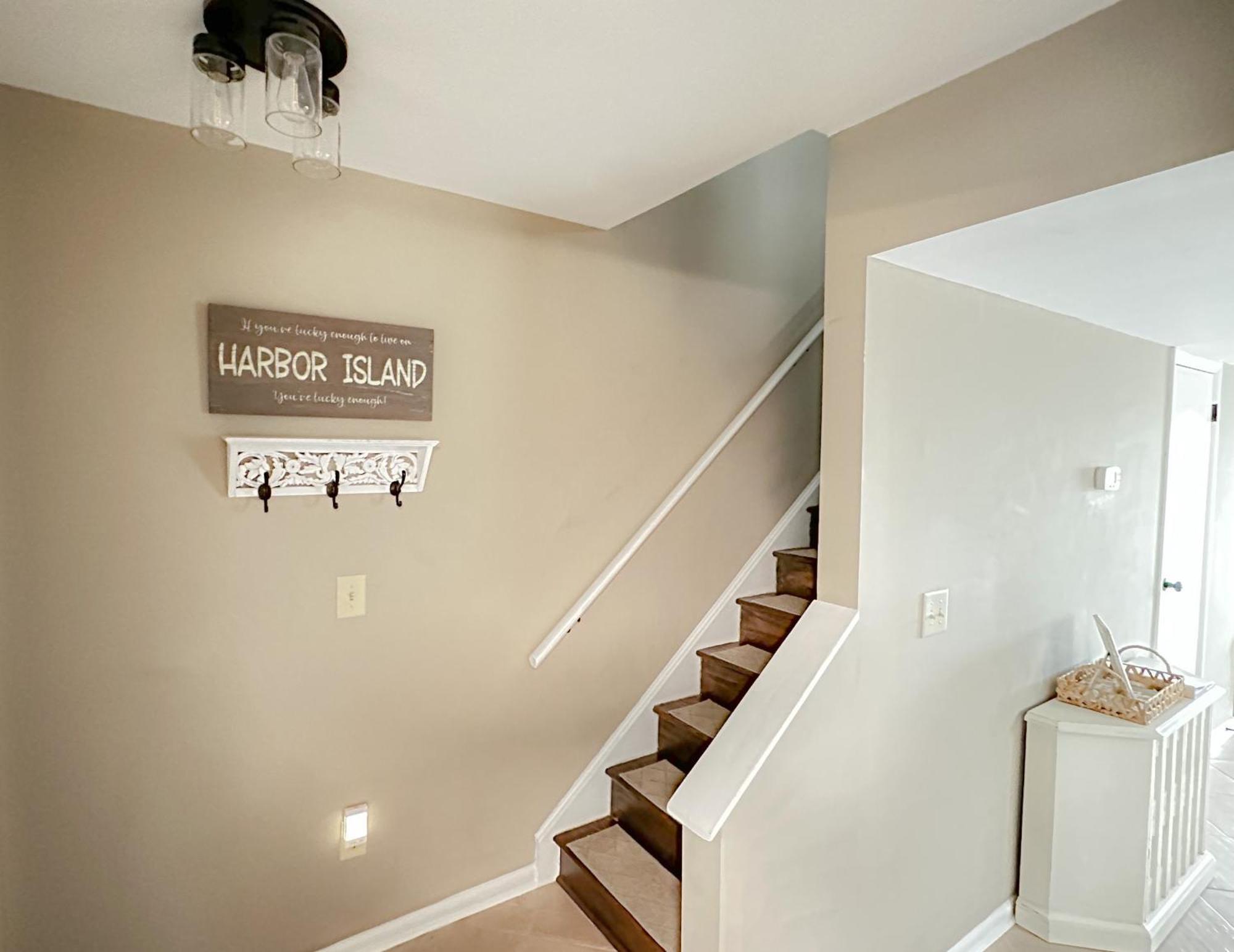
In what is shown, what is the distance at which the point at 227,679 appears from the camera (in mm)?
1608

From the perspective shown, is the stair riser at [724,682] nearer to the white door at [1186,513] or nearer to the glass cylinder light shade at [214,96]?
the white door at [1186,513]

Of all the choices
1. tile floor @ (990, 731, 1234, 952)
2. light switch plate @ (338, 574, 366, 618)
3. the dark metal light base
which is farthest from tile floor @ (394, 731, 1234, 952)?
the dark metal light base

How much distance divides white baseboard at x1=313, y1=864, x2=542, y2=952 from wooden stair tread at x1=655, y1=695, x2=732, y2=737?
27.0 inches

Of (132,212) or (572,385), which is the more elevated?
(132,212)

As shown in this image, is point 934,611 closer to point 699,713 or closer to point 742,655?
point 742,655

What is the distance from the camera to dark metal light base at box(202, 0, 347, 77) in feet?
3.16

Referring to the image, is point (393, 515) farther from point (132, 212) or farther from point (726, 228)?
point (726, 228)

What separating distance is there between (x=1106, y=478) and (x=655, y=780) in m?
1.87

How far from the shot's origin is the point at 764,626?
2312mm

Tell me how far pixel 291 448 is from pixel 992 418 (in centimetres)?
191

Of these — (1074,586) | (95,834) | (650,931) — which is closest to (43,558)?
(95,834)

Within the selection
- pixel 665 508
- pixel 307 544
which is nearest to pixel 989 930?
pixel 665 508

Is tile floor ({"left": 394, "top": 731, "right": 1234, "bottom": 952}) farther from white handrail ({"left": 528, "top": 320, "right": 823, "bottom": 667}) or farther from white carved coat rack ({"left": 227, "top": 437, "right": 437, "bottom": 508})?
white carved coat rack ({"left": 227, "top": 437, "right": 437, "bottom": 508})

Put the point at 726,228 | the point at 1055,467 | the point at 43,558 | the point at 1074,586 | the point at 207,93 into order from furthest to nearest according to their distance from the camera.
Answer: the point at 726,228 → the point at 1074,586 → the point at 1055,467 → the point at 43,558 → the point at 207,93
